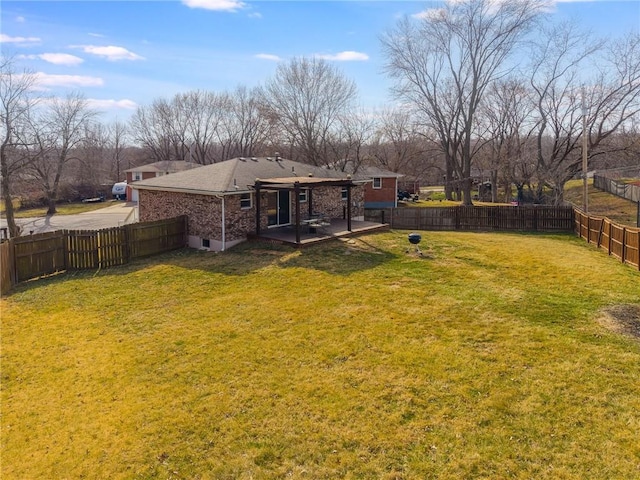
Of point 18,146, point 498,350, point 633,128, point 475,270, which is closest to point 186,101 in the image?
point 18,146

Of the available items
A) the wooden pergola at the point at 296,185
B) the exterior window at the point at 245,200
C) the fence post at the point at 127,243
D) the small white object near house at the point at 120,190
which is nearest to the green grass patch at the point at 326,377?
the fence post at the point at 127,243

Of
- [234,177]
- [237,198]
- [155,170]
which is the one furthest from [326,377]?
[155,170]

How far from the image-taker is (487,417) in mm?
5945

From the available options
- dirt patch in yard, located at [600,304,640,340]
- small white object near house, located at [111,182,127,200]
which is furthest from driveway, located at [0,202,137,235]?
dirt patch in yard, located at [600,304,640,340]

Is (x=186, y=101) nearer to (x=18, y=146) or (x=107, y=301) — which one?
(x=18, y=146)

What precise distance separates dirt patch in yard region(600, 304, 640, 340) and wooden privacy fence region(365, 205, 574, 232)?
1435cm

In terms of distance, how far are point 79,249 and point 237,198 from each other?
5671 mm

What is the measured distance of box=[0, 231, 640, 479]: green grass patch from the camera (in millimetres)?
5344

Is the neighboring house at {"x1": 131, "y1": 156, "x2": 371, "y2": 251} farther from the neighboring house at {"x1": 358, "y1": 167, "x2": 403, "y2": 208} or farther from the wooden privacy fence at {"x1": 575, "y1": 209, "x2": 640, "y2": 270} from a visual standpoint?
the neighboring house at {"x1": 358, "y1": 167, "x2": 403, "y2": 208}

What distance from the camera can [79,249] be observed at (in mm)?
14914

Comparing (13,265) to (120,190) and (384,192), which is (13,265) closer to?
(384,192)

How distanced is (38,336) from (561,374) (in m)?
10.1

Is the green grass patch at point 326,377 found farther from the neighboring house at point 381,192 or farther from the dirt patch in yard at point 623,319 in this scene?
the neighboring house at point 381,192

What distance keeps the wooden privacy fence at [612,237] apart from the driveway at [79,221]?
2624cm
